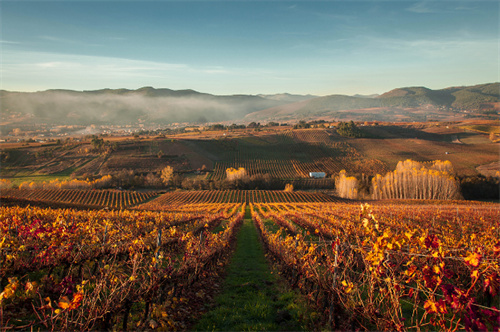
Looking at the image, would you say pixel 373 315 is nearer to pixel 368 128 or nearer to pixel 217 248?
pixel 217 248

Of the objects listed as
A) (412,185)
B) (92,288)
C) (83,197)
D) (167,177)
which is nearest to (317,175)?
(412,185)

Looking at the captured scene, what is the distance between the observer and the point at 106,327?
4.73 m

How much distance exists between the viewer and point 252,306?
7.10 metres

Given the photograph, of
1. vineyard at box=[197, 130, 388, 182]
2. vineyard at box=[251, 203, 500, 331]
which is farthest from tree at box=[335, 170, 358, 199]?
vineyard at box=[251, 203, 500, 331]

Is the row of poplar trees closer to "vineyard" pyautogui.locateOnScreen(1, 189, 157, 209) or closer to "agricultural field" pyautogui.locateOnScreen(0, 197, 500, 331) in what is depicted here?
"vineyard" pyautogui.locateOnScreen(1, 189, 157, 209)

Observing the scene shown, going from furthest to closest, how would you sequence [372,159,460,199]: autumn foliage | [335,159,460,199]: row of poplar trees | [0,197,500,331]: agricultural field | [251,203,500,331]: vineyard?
[335,159,460,199]: row of poplar trees < [372,159,460,199]: autumn foliage < [0,197,500,331]: agricultural field < [251,203,500,331]: vineyard

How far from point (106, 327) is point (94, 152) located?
11728 centimetres

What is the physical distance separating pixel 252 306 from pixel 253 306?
4cm

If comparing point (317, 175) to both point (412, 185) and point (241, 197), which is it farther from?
point (241, 197)

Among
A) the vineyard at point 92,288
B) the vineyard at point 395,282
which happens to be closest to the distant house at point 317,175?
the vineyard at point 395,282

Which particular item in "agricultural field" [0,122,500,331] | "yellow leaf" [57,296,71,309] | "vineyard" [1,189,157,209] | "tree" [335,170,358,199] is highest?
"yellow leaf" [57,296,71,309]

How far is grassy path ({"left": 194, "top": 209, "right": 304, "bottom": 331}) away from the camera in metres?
6.08

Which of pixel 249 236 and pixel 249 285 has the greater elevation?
pixel 249 285

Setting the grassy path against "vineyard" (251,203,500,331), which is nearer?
"vineyard" (251,203,500,331)
